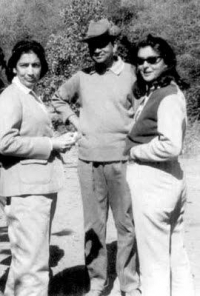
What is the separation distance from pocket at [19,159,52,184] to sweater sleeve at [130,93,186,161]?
0.68 m

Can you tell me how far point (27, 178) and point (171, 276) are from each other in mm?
1114

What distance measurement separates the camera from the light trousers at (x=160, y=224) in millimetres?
3355

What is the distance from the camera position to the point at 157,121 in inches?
132

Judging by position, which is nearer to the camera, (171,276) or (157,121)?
(157,121)

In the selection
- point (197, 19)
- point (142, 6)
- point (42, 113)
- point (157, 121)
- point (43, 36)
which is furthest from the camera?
point (43, 36)

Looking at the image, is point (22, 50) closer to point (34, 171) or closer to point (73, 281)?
point (34, 171)

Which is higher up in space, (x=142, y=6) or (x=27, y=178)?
(x=142, y=6)

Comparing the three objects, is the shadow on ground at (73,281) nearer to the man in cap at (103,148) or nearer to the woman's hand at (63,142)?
the man in cap at (103,148)

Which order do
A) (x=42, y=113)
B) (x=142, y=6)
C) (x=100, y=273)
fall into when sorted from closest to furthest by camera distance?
1. (x=42, y=113)
2. (x=100, y=273)
3. (x=142, y=6)

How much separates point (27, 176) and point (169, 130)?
3.09ft

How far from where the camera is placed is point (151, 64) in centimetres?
342

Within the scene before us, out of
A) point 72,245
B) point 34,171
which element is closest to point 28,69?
point 34,171

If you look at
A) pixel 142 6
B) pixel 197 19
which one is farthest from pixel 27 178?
pixel 142 6

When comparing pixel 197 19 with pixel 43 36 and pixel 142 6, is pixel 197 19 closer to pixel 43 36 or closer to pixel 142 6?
pixel 142 6
